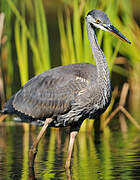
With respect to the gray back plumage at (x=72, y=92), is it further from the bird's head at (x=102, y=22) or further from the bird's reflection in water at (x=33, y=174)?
the bird's reflection in water at (x=33, y=174)

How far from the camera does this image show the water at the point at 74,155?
610 cm

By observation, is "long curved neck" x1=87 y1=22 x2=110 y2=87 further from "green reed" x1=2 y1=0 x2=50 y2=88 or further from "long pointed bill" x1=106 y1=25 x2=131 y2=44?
"green reed" x1=2 y1=0 x2=50 y2=88

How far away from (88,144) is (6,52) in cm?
263

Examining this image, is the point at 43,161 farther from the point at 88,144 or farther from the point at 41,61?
the point at 41,61

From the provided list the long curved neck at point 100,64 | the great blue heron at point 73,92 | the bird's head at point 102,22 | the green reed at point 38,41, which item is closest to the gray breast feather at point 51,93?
the great blue heron at point 73,92

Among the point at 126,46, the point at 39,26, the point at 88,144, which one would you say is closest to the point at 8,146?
the point at 88,144

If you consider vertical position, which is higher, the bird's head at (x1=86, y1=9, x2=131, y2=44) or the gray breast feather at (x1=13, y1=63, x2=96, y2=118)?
the bird's head at (x1=86, y1=9, x2=131, y2=44)

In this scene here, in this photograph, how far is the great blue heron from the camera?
631 centimetres

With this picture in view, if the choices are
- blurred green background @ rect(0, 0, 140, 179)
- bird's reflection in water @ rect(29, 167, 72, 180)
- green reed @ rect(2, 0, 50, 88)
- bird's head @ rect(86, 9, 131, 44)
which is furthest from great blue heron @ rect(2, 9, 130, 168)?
green reed @ rect(2, 0, 50, 88)

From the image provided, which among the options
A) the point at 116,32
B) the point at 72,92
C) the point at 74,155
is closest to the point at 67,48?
the point at 74,155

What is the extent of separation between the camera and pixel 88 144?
25.8 feet

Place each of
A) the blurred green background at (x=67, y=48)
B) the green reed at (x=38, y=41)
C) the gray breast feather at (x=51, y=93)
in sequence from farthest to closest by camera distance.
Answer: the green reed at (x=38, y=41), the blurred green background at (x=67, y=48), the gray breast feather at (x=51, y=93)

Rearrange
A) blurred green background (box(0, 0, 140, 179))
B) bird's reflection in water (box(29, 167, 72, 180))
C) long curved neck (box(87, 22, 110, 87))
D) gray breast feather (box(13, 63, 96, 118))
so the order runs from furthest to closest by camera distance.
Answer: blurred green background (box(0, 0, 140, 179)) → gray breast feather (box(13, 63, 96, 118)) → long curved neck (box(87, 22, 110, 87)) → bird's reflection in water (box(29, 167, 72, 180))

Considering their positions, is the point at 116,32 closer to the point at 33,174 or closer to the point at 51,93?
the point at 51,93
